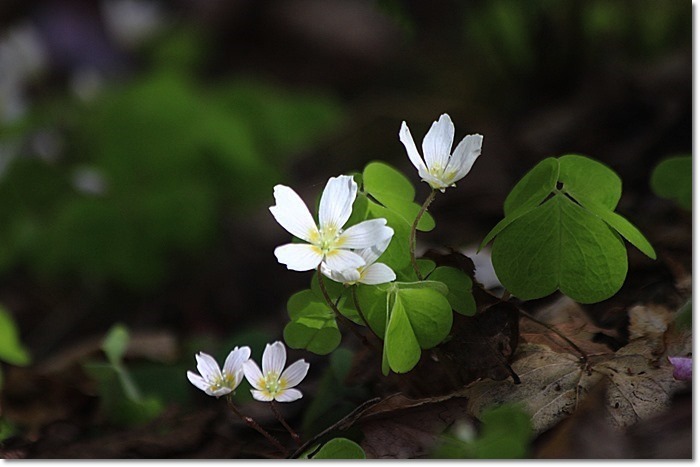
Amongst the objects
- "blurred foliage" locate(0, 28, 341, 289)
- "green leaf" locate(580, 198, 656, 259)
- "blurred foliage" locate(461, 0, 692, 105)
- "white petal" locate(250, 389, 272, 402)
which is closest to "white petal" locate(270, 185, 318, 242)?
"white petal" locate(250, 389, 272, 402)

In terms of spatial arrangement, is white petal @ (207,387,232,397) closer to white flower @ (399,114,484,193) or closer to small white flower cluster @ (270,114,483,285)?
small white flower cluster @ (270,114,483,285)

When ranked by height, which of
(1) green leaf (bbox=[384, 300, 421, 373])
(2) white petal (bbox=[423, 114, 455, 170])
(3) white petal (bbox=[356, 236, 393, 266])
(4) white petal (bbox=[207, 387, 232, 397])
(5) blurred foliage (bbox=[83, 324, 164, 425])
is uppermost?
(2) white petal (bbox=[423, 114, 455, 170])

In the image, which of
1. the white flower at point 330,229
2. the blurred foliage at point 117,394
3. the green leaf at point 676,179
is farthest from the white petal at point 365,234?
the blurred foliage at point 117,394

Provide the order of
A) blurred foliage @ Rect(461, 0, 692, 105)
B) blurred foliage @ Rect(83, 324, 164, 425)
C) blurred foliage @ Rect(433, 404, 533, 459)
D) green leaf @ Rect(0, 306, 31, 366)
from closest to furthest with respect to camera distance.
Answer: blurred foliage @ Rect(433, 404, 533, 459) → blurred foliage @ Rect(83, 324, 164, 425) → green leaf @ Rect(0, 306, 31, 366) → blurred foliage @ Rect(461, 0, 692, 105)

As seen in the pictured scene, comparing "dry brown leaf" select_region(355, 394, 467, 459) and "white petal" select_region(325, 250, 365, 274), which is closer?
"white petal" select_region(325, 250, 365, 274)

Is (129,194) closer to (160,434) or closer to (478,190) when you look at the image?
(478,190)

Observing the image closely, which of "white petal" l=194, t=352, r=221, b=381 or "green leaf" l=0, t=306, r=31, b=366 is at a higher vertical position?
"white petal" l=194, t=352, r=221, b=381

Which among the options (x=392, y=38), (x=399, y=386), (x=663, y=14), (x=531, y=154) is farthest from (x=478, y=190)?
(x=392, y=38)

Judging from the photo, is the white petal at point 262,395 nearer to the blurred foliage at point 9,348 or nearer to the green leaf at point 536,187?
the green leaf at point 536,187
